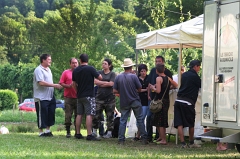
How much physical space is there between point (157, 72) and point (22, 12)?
8546 centimetres

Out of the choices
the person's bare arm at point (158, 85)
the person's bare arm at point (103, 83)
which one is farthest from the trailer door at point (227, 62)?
the person's bare arm at point (103, 83)

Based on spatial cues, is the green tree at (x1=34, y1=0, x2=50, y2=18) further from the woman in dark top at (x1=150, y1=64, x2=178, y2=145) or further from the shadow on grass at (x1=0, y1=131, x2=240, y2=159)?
the shadow on grass at (x1=0, y1=131, x2=240, y2=159)

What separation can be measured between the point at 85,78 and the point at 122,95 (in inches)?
41.2

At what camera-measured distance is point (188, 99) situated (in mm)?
11188

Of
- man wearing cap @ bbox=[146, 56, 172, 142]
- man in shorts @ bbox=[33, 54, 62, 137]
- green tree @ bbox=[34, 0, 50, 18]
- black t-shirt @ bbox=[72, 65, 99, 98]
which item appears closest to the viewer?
man wearing cap @ bbox=[146, 56, 172, 142]

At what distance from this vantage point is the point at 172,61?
25.9m

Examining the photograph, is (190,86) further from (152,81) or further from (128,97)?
(128,97)

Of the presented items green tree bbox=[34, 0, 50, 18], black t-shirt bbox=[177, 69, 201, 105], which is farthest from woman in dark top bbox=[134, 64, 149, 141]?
green tree bbox=[34, 0, 50, 18]

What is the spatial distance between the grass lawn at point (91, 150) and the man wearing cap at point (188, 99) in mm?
534

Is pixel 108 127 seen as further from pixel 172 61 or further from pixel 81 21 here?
pixel 172 61

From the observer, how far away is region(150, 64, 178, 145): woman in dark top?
11625 mm

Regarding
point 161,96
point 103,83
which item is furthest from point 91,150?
point 103,83

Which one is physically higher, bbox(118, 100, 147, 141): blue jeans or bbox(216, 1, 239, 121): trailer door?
bbox(216, 1, 239, 121): trailer door

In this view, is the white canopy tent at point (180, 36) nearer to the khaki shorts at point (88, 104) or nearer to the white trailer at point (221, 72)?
the khaki shorts at point (88, 104)
